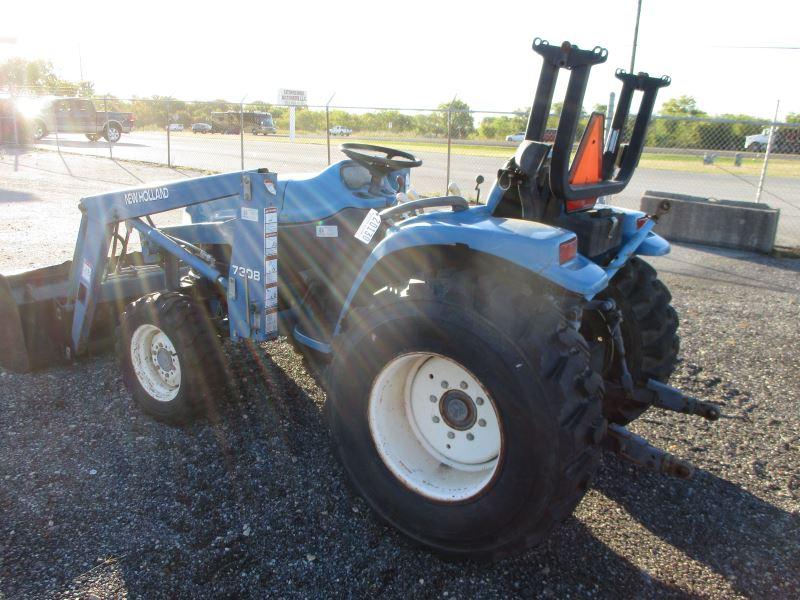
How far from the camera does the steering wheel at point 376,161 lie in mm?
3520

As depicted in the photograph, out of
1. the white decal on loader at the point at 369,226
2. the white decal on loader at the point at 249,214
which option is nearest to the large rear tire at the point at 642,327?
the white decal on loader at the point at 369,226

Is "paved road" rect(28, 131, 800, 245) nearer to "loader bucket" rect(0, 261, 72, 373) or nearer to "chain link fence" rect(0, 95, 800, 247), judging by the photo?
"chain link fence" rect(0, 95, 800, 247)

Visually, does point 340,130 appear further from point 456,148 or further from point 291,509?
point 291,509

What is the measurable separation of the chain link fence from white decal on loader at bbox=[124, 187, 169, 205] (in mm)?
7244

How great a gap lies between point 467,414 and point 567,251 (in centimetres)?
75

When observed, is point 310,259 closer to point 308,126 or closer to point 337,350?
point 337,350

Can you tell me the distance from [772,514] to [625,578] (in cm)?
94

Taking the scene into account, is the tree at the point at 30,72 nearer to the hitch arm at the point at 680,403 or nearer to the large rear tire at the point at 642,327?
the large rear tire at the point at 642,327

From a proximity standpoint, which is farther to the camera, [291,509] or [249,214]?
[249,214]

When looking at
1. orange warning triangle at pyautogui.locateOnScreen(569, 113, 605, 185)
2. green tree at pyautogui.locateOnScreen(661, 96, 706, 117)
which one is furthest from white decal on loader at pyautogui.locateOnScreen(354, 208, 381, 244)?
green tree at pyautogui.locateOnScreen(661, 96, 706, 117)

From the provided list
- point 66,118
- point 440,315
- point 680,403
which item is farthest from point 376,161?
point 66,118

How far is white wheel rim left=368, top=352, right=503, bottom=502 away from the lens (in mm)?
2441

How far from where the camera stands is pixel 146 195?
11.6 feet

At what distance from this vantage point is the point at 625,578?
241 cm
